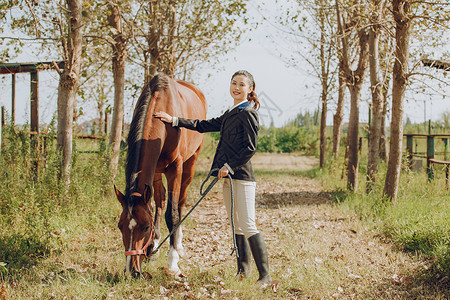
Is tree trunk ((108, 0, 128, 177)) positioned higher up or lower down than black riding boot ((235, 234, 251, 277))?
higher up

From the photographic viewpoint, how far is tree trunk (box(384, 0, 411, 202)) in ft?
17.7

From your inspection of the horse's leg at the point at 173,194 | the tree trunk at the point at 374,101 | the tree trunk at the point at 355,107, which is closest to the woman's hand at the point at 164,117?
the horse's leg at the point at 173,194

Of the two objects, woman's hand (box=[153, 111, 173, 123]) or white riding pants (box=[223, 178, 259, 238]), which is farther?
woman's hand (box=[153, 111, 173, 123])

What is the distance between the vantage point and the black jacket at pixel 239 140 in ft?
10.2

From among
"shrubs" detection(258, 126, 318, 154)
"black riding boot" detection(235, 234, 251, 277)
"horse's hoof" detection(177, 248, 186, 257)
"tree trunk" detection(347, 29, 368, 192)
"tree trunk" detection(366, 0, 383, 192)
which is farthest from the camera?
"shrubs" detection(258, 126, 318, 154)

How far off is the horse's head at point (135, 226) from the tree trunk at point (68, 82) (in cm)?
220

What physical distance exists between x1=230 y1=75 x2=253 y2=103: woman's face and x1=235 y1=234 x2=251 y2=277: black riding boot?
1280 mm

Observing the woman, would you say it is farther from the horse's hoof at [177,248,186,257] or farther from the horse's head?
the horse's hoof at [177,248,186,257]

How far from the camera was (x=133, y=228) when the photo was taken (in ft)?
10.0

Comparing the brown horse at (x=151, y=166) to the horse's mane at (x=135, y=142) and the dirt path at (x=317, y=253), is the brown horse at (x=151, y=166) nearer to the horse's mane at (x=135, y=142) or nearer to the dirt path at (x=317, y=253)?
the horse's mane at (x=135, y=142)

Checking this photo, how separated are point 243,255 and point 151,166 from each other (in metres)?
1.21

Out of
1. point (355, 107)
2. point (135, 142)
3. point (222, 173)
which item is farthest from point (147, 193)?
point (355, 107)

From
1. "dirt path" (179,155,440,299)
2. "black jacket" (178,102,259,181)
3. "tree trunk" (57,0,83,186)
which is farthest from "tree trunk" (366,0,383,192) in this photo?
"tree trunk" (57,0,83,186)

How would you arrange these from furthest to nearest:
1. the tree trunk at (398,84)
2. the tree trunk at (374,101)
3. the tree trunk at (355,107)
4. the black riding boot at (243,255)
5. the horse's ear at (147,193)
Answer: the tree trunk at (355,107) < the tree trunk at (374,101) < the tree trunk at (398,84) < the black riding boot at (243,255) < the horse's ear at (147,193)
